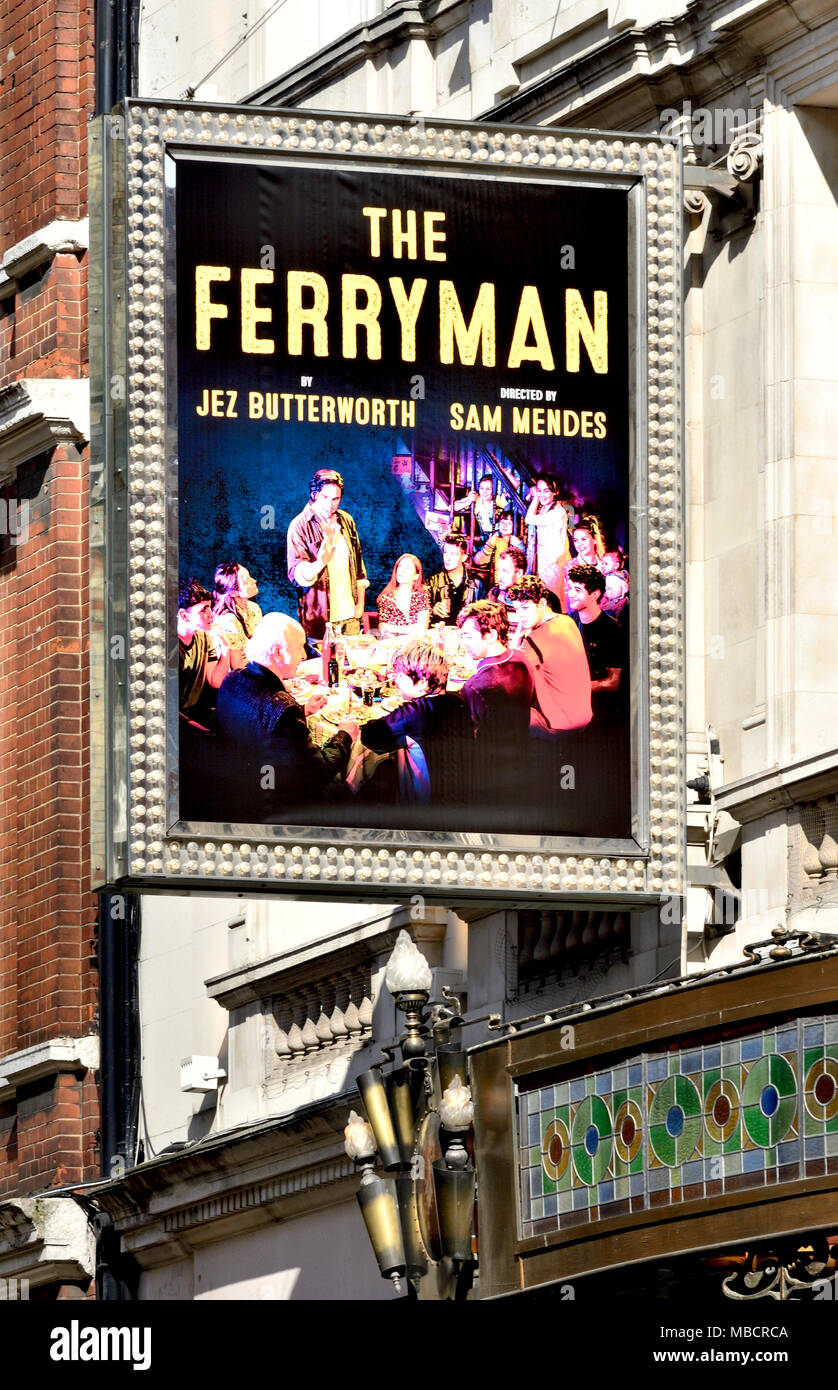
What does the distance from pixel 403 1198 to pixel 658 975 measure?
191 cm

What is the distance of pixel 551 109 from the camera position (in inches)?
869

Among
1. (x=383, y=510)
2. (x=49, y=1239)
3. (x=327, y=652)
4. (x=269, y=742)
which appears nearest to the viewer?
(x=269, y=742)

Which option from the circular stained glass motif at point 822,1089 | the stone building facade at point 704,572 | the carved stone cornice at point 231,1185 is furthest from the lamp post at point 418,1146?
the carved stone cornice at point 231,1185

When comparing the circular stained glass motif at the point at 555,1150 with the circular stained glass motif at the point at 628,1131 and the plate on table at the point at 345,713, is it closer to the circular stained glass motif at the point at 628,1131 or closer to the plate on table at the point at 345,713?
the circular stained glass motif at the point at 628,1131

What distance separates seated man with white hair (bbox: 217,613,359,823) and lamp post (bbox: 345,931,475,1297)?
0.94 m

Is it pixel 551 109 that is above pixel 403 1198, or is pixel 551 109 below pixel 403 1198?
above

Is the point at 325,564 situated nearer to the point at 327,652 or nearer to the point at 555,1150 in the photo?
the point at 327,652

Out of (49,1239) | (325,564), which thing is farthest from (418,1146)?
(49,1239)

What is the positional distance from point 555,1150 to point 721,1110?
152cm

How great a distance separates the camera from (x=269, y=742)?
19047mm

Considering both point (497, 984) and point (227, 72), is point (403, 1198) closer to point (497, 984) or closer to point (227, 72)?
point (497, 984)

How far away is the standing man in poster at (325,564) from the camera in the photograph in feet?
63.5
